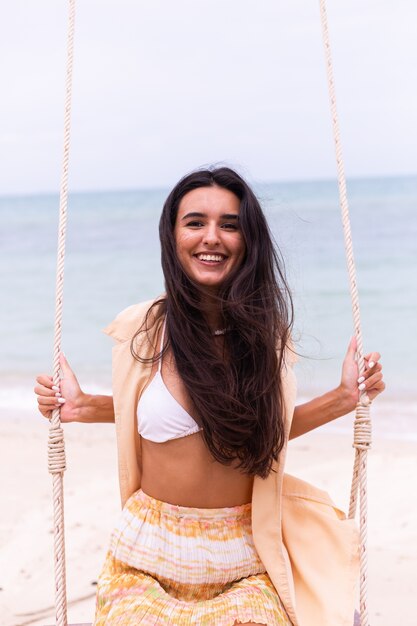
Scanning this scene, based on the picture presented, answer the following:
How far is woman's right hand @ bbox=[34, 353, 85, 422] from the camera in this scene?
2342 mm

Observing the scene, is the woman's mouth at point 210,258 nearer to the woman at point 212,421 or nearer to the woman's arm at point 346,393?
the woman at point 212,421

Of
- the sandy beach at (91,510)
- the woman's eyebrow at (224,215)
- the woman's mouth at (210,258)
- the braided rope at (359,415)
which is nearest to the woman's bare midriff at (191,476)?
the braided rope at (359,415)

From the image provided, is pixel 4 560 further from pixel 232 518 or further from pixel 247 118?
pixel 247 118

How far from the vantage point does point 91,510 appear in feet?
15.8

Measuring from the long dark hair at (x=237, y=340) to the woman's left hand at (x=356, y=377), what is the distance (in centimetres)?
17

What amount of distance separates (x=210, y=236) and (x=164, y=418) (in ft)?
1.47

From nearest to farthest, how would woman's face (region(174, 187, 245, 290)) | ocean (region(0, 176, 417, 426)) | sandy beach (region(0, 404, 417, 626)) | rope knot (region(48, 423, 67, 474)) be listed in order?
woman's face (region(174, 187, 245, 290)) → rope knot (region(48, 423, 67, 474)) → sandy beach (region(0, 404, 417, 626)) → ocean (region(0, 176, 417, 426))

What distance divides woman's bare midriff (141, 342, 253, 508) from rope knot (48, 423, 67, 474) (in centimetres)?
26

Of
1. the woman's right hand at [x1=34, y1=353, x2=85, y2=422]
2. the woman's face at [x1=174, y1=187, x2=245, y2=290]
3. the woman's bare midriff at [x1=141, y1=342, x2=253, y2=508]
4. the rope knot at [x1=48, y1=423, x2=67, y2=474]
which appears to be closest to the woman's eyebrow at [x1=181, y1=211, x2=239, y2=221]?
the woman's face at [x1=174, y1=187, x2=245, y2=290]

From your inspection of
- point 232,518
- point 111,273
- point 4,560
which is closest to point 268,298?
point 232,518

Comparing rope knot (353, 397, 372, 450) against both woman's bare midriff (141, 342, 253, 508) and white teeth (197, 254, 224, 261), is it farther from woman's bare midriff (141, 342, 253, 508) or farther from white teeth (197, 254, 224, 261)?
white teeth (197, 254, 224, 261)

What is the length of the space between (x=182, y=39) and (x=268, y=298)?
25264mm

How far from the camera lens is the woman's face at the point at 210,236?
226 centimetres

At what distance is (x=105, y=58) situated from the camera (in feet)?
82.8
